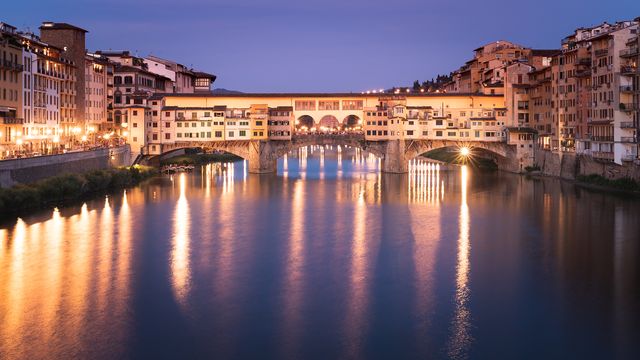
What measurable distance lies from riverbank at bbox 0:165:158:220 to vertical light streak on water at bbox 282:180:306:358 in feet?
26.9

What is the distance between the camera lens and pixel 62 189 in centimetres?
3094

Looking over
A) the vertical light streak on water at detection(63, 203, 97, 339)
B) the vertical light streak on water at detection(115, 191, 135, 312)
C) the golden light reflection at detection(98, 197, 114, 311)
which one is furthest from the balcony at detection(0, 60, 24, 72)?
the vertical light streak on water at detection(63, 203, 97, 339)

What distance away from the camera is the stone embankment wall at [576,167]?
33.9 m

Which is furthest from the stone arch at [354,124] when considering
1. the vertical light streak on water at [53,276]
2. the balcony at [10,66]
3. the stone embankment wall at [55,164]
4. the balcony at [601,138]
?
the vertical light streak on water at [53,276]

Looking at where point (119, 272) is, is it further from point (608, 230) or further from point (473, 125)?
point (473, 125)

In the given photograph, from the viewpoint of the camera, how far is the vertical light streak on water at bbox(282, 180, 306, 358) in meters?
15.0

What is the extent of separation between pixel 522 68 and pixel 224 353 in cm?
3748

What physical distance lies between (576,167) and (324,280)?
2330 cm

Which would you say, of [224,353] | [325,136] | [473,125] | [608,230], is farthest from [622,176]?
[224,353]

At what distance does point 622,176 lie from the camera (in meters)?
34.1

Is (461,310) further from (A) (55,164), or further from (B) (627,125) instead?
(B) (627,125)

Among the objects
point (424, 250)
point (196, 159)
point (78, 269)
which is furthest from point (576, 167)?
point (196, 159)

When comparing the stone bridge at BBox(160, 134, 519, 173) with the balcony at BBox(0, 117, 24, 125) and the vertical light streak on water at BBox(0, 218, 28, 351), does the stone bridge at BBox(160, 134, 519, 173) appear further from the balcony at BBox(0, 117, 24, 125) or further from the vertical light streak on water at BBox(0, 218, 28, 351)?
the vertical light streak on water at BBox(0, 218, 28, 351)

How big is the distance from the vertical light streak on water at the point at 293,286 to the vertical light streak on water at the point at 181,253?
6.83 ft
